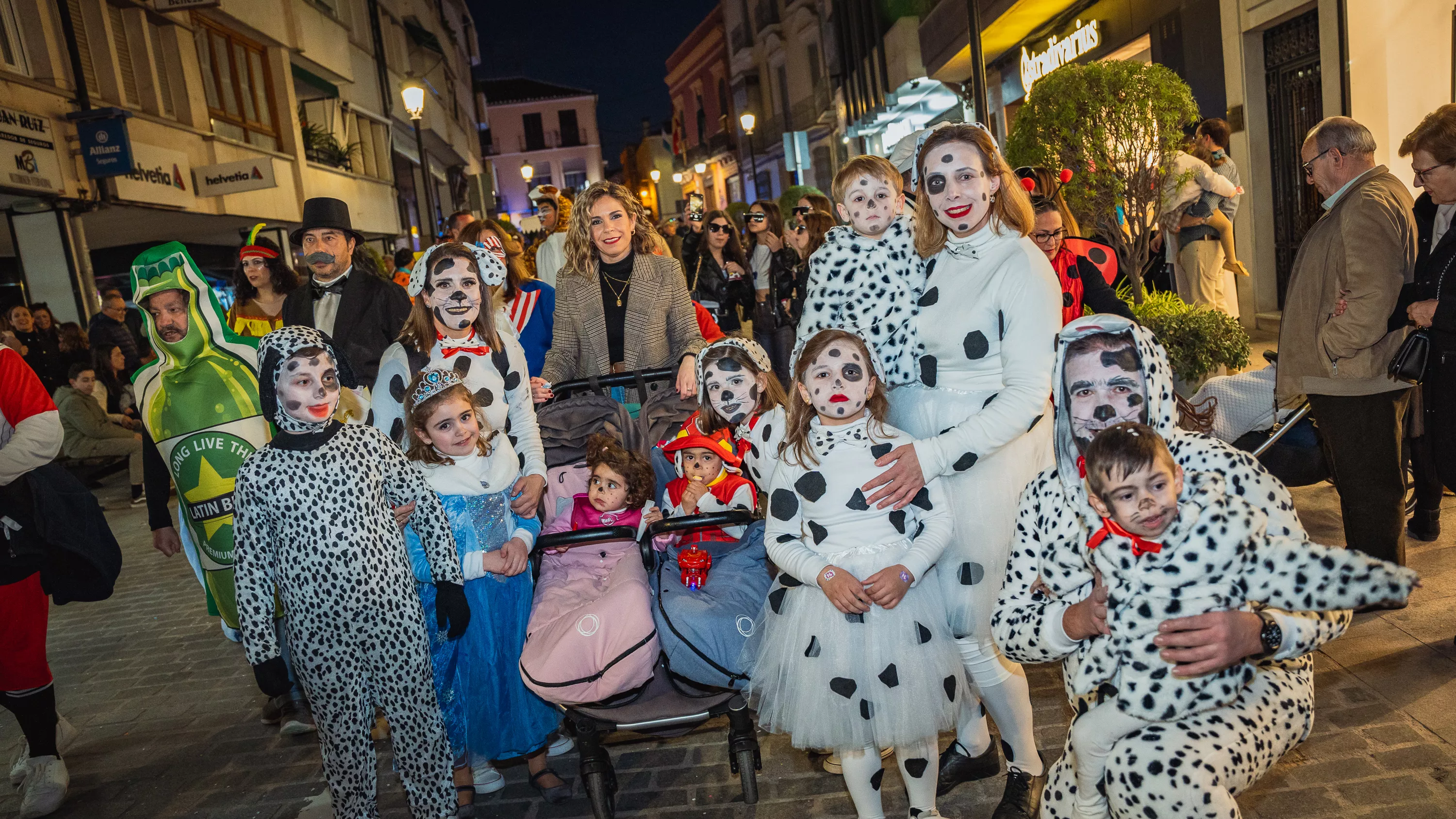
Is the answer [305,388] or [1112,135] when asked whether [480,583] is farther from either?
[1112,135]

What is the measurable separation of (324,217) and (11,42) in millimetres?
9090

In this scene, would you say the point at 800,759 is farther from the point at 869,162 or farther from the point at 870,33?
the point at 870,33

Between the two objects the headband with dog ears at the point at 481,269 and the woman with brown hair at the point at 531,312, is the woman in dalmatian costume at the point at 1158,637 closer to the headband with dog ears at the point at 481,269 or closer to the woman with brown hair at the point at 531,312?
the headband with dog ears at the point at 481,269

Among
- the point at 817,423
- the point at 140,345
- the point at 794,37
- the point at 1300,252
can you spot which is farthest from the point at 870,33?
the point at 817,423

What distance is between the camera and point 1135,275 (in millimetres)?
7492

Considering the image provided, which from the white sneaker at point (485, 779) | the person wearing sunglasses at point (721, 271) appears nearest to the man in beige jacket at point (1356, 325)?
the white sneaker at point (485, 779)

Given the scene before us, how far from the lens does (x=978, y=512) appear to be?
3.18 metres

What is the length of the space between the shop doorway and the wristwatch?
28.5 ft

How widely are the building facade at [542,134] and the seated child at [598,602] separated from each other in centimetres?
7718

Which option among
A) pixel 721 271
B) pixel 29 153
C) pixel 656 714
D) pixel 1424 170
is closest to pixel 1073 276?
pixel 1424 170

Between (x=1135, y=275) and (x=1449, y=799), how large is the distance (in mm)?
5057

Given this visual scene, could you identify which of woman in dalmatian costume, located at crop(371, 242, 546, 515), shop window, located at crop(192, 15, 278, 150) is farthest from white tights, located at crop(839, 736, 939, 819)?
shop window, located at crop(192, 15, 278, 150)

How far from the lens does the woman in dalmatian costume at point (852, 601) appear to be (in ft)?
9.87

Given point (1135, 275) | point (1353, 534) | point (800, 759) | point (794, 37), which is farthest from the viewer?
point (794, 37)
